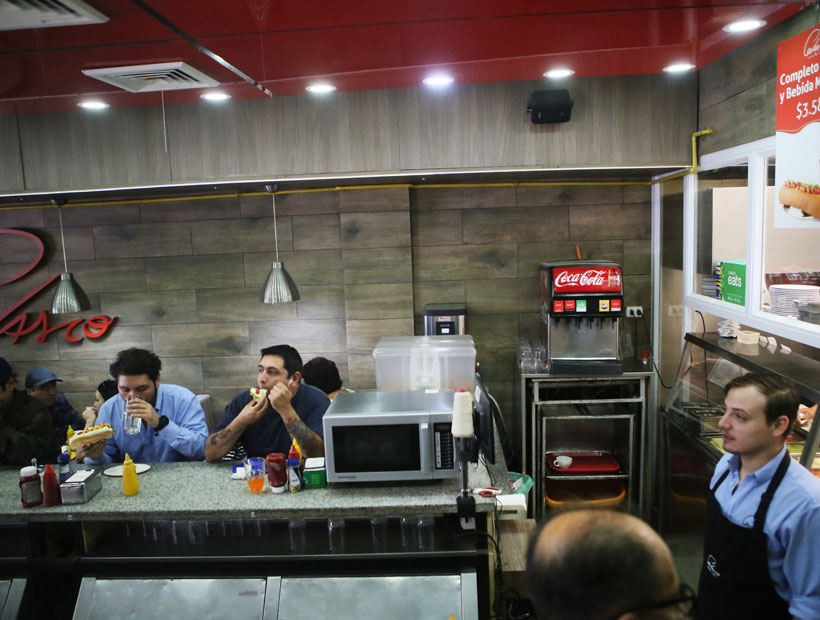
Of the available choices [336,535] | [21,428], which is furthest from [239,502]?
[21,428]

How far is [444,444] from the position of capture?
2.50m

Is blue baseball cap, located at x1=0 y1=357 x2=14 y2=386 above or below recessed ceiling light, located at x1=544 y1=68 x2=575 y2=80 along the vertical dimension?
below

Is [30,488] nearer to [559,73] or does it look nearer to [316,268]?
[316,268]

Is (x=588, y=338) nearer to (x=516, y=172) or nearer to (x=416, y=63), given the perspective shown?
(x=516, y=172)

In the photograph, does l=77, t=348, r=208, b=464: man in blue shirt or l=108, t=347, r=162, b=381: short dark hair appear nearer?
l=77, t=348, r=208, b=464: man in blue shirt

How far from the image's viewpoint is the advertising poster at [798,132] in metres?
2.46

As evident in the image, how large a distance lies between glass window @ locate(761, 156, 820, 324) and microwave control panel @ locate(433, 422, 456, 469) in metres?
1.78

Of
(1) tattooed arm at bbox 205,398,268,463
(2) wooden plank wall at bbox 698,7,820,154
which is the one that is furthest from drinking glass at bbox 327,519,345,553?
(2) wooden plank wall at bbox 698,7,820,154

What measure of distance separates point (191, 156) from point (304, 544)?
2.89 metres

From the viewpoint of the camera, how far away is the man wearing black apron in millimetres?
1943

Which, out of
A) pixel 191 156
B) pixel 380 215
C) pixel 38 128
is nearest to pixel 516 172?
pixel 380 215

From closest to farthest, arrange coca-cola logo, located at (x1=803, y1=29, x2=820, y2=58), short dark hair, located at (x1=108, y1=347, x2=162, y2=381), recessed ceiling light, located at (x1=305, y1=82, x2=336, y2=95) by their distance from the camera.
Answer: coca-cola logo, located at (x1=803, y1=29, x2=820, y2=58), short dark hair, located at (x1=108, y1=347, x2=162, y2=381), recessed ceiling light, located at (x1=305, y1=82, x2=336, y2=95)

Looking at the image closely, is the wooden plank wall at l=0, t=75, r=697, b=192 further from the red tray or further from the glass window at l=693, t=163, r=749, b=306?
the red tray

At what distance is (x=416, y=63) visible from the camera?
3.20 meters
